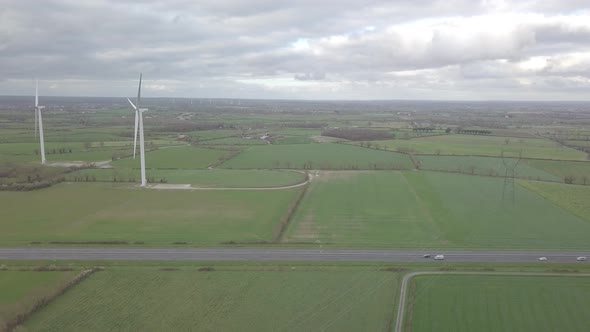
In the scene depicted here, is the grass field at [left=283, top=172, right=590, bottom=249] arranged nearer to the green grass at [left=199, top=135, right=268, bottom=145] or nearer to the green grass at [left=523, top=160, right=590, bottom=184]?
the green grass at [left=523, top=160, right=590, bottom=184]

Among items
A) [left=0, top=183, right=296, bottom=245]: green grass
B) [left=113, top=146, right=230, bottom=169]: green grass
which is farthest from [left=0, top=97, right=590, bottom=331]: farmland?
[left=113, top=146, right=230, bottom=169]: green grass

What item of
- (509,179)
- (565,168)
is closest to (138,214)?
(509,179)

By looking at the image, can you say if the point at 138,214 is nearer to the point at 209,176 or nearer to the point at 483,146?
the point at 209,176

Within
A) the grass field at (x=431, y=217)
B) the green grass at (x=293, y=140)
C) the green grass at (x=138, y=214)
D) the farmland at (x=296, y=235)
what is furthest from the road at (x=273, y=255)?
the green grass at (x=293, y=140)

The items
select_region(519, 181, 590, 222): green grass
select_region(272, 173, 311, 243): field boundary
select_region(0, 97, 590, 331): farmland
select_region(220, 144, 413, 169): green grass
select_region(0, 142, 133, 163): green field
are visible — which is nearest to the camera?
select_region(0, 97, 590, 331): farmland

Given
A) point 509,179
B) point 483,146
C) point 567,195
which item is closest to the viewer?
point 567,195

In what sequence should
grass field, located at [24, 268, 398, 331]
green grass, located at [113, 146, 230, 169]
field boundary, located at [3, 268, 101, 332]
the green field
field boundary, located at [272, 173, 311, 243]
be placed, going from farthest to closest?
the green field
green grass, located at [113, 146, 230, 169]
field boundary, located at [272, 173, 311, 243]
grass field, located at [24, 268, 398, 331]
field boundary, located at [3, 268, 101, 332]
